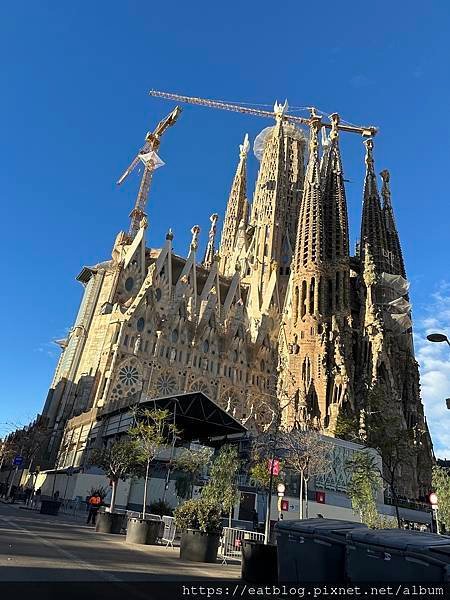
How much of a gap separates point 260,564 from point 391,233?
226 ft

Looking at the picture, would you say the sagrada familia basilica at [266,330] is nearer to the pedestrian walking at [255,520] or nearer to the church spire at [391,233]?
the church spire at [391,233]

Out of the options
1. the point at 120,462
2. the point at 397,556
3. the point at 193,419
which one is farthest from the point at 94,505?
the point at 397,556

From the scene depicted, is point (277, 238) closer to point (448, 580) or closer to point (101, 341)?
point (101, 341)

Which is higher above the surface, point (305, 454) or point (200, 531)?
→ point (305, 454)

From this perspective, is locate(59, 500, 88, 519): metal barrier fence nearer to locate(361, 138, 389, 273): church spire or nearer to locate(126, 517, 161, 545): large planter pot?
locate(126, 517, 161, 545): large planter pot

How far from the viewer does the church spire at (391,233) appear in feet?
224

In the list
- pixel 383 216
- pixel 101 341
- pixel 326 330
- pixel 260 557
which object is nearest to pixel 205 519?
pixel 260 557

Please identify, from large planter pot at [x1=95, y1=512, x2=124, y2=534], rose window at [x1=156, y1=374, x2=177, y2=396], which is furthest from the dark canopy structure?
rose window at [x1=156, y1=374, x2=177, y2=396]

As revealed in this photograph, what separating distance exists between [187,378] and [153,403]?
26172 millimetres

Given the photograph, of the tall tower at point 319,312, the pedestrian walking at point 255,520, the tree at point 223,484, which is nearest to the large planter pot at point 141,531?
the tree at point 223,484

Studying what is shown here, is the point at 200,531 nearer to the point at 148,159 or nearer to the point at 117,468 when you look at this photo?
the point at 117,468

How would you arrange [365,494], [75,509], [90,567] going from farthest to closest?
[75,509]
[365,494]
[90,567]

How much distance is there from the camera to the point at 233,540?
599 inches

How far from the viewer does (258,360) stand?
217 feet
